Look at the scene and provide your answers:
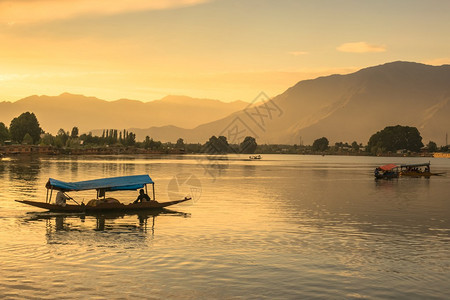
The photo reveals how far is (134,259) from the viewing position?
92.0 ft

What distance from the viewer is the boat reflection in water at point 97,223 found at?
117 feet

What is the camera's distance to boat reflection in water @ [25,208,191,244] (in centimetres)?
3575

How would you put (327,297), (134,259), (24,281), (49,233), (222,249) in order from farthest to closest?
1. (49,233)
2. (222,249)
3. (134,259)
4. (24,281)
5. (327,297)

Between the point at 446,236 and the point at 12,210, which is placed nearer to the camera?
the point at 446,236

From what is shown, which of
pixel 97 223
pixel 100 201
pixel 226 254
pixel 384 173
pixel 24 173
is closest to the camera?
pixel 226 254

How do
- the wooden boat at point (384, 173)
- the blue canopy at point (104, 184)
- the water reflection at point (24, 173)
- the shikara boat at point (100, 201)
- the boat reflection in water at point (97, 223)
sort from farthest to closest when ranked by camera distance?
the wooden boat at point (384, 173) → the water reflection at point (24, 173) → the blue canopy at point (104, 184) → the shikara boat at point (100, 201) → the boat reflection in water at point (97, 223)

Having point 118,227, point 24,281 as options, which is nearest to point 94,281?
point 24,281

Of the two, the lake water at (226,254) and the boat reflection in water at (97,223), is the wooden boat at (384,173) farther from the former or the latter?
the boat reflection in water at (97,223)

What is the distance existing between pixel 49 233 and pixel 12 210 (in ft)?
47.6

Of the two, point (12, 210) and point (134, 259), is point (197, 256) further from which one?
point (12, 210)

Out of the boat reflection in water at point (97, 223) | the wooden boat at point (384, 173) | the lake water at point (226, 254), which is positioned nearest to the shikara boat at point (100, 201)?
the boat reflection in water at point (97, 223)

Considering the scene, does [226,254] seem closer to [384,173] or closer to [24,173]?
[384,173]

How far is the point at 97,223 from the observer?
1631 inches

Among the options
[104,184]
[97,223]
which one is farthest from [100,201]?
[97,223]
